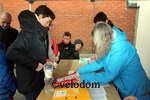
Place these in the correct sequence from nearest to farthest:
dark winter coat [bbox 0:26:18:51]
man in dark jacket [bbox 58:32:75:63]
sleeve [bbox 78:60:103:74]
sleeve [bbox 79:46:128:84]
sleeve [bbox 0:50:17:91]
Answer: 1. sleeve [bbox 79:46:128:84]
2. sleeve [bbox 0:50:17:91]
3. sleeve [bbox 78:60:103:74]
4. dark winter coat [bbox 0:26:18:51]
5. man in dark jacket [bbox 58:32:75:63]

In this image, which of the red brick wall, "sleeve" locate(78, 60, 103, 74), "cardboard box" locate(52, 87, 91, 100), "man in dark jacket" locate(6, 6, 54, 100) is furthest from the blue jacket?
the red brick wall

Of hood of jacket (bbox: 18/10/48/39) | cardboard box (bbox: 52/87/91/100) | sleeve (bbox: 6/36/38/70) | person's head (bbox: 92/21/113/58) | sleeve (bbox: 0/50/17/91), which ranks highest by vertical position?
hood of jacket (bbox: 18/10/48/39)

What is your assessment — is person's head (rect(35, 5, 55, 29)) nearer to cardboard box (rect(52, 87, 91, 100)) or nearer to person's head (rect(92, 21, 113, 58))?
person's head (rect(92, 21, 113, 58))

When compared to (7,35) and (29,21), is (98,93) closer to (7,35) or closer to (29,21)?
(29,21)

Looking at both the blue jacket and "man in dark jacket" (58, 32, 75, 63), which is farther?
"man in dark jacket" (58, 32, 75, 63)

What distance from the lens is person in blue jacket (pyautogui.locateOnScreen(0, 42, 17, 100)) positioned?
197 cm

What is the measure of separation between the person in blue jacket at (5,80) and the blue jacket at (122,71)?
2.45 ft

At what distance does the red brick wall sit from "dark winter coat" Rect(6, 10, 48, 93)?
4.12m

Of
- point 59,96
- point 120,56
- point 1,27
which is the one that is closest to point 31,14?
point 59,96

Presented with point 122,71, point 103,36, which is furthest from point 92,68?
point 103,36

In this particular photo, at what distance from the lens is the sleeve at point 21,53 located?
1.77 m

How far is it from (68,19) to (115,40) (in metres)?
4.24

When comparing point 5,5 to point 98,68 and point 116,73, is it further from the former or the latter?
point 116,73

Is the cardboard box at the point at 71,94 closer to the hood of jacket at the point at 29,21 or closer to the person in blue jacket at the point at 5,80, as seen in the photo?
the person in blue jacket at the point at 5,80
